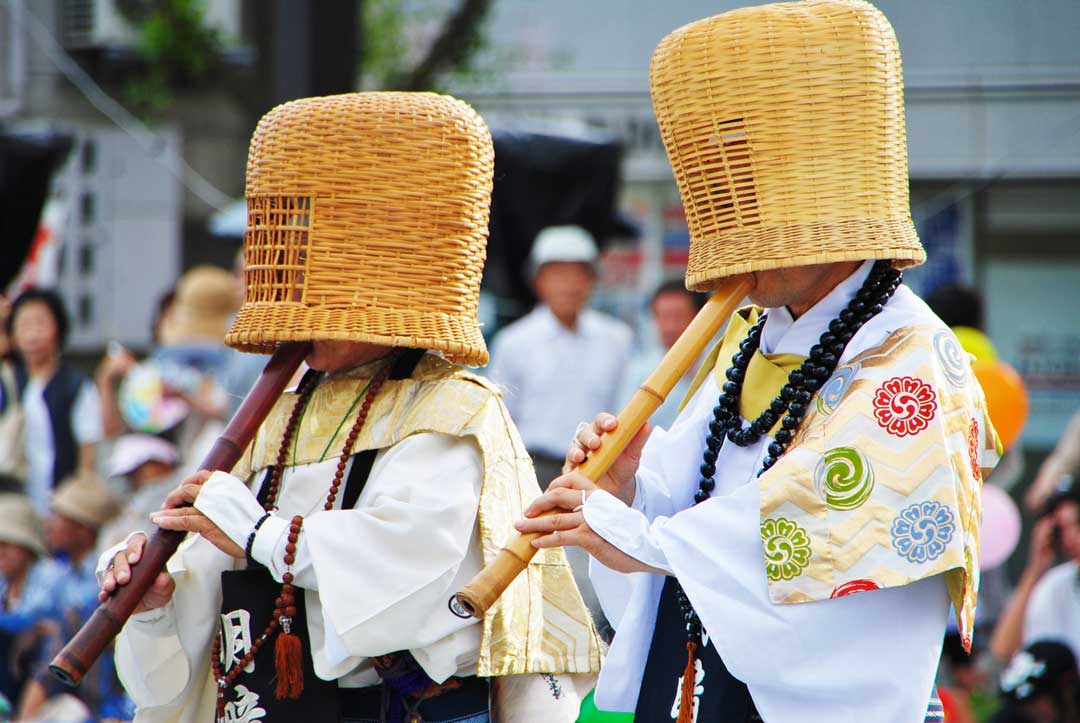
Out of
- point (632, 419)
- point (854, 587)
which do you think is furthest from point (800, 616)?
point (632, 419)

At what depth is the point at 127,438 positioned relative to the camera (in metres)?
6.52

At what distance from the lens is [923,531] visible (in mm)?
2252

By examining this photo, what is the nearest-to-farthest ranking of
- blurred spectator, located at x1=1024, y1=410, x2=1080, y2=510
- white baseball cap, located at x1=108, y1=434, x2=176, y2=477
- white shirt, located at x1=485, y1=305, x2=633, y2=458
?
blurred spectator, located at x1=1024, y1=410, x2=1080, y2=510, white baseball cap, located at x1=108, y1=434, x2=176, y2=477, white shirt, located at x1=485, y1=305, x2=633, y2=458

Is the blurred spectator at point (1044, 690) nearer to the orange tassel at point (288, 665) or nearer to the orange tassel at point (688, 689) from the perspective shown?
the orange tassel at point (688, 689)

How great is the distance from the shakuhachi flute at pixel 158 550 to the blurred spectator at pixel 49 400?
427cm

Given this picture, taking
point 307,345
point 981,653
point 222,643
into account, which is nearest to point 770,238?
point 307,345

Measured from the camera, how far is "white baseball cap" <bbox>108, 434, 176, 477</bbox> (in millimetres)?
6277

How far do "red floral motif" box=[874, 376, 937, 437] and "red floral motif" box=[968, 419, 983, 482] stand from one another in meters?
0.11

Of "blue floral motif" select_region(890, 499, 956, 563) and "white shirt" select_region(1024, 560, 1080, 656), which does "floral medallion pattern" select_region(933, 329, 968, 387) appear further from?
"white shirt" select_region(1024, 560, 1080, 656)

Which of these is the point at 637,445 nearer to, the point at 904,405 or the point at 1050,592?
the point at 904,405

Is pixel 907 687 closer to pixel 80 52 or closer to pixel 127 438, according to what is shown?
pixel 127 438

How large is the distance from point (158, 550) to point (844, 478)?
132cm

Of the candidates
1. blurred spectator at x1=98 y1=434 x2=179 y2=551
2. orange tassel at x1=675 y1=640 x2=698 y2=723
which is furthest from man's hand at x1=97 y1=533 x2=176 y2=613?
blurred spectator at x1=98 y1=434 x2=179 y2=551

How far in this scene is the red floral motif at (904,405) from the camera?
2.30m
